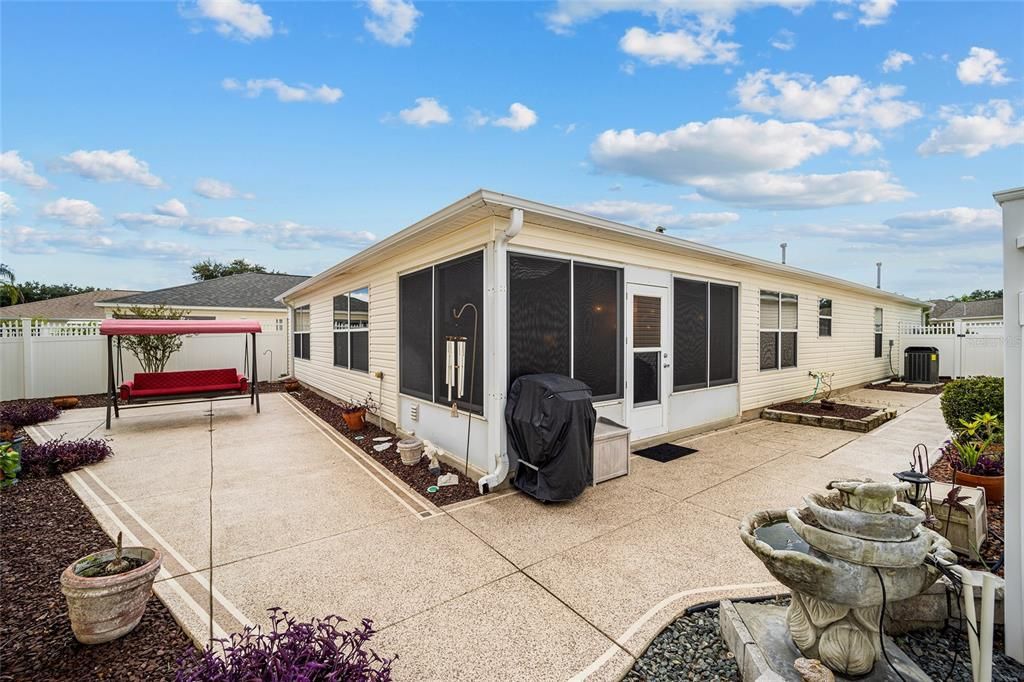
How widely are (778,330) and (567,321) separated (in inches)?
213

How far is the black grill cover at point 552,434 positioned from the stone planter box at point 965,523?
2368 millimetres

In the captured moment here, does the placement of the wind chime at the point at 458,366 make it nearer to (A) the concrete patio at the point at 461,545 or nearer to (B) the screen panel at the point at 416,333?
(B) the screen panel at the point at 416,333

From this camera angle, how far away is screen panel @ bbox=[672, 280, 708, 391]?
5.97 metres

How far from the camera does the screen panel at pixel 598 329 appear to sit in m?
4.75

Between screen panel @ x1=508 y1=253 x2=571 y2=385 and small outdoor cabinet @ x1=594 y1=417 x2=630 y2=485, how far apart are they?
2.50ft

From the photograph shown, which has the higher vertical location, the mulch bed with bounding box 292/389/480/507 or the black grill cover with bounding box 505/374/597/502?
the black grill cover with bounding box 505/374/597/502

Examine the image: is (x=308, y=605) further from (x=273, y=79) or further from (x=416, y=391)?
(x=273, y=79)

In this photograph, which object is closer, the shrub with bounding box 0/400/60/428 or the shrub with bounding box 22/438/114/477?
the shrub with bounding box 22/438/114/477

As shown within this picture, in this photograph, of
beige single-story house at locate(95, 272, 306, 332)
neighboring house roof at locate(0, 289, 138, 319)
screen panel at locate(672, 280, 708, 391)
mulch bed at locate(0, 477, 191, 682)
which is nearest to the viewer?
mulch bed at locate(0, 477, 191, 682)

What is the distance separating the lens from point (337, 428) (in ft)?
23.3

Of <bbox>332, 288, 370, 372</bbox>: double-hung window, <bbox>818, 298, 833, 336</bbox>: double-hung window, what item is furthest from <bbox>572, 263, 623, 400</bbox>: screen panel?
<bbox>818, 298, 833, 336</bbox>: double-hung window

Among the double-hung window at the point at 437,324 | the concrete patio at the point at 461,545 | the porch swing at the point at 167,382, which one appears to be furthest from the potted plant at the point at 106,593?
the porch swing at the point at 167,382

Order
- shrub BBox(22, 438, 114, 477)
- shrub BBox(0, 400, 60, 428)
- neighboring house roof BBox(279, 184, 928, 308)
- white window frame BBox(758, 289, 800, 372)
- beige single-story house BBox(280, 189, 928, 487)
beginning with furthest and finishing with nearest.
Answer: white window frame BBox(758, 289, 800, 372) → shrub BBox(0, 400, 60, 428) → shrub BBox(22, 438, 114, 477) → beige single-story house BBox(280, 189, 928, 487) → neighboring house roof BBox(279, 184, 928, 308)

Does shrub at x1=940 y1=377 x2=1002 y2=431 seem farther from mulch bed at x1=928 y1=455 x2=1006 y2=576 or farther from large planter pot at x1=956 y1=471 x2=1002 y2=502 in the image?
mulch bed at x1=928 y1=455 x2=1006 y2=576
